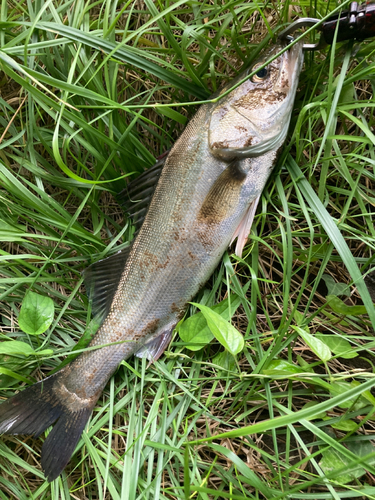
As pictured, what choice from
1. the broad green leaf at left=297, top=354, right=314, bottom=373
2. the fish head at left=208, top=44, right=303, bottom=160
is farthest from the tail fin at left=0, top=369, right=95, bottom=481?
the fish head at left=208, top=44, right=303, bottom=160

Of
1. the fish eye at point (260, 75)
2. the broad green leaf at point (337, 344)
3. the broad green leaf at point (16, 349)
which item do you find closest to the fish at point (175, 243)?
the fish eye at point (260, 75)

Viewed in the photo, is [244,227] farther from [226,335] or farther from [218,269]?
[226,335]

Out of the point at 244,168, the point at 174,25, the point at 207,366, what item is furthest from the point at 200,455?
the point at 174,25

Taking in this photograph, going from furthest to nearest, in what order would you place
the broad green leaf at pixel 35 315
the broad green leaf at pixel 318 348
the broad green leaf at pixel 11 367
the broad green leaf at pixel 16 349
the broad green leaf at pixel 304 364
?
1. the broad green leaf at pixel 11 367
2. the broad green leaf at pixel 35 315
3. the broad green leaf at pixel 16 349
4. the broad green leaf at pixel 304 364
5. the broad green leaf at pixel 318 348

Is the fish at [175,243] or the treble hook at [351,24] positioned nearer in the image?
the treble hook at [351,24]

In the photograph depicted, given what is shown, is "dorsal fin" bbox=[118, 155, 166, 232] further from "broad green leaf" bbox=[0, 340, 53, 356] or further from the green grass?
"broad green leaf" bbox=[0, 340, 53, 356]

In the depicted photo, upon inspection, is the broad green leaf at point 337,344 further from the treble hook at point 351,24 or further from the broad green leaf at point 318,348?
the treble hook at point 351,24

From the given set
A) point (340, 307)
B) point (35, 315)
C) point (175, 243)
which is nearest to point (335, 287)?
point (340, 307)
